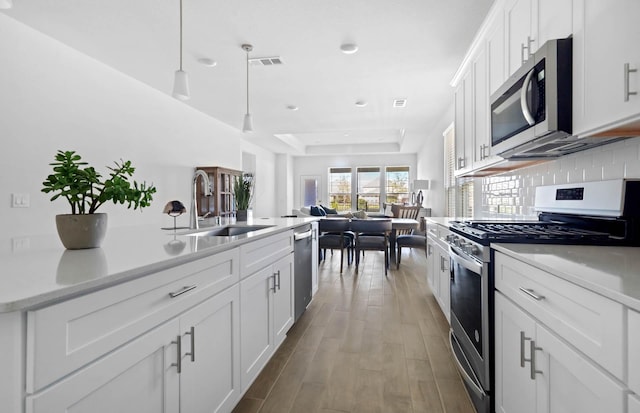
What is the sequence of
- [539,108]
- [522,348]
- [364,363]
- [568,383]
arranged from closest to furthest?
[568,383]
[522,348]
[539,108]
[364,363]

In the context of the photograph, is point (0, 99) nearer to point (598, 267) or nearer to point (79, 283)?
point (79, 283)

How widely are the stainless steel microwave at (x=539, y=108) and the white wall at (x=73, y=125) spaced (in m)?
2.98

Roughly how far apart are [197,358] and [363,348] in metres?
1.42

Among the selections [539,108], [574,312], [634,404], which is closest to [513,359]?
[574,312]

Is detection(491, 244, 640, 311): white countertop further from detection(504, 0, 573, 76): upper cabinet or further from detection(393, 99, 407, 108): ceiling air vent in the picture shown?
detection(393, 99, 407, 108): ceiling air vent

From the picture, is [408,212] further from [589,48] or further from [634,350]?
[634,350]

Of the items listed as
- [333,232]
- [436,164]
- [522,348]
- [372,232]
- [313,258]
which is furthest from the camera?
[436,164]

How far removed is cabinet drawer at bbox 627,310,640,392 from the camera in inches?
26.1

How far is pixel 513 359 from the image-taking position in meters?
1.26

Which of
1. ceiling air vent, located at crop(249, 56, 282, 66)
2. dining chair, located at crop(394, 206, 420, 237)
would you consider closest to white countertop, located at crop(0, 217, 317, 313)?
ceiling air vent, located at crop(249, 56, 282, 66)

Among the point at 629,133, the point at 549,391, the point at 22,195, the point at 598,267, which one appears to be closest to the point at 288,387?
the point at 549,391

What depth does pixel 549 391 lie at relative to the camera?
1.00m

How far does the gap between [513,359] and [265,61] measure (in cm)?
338

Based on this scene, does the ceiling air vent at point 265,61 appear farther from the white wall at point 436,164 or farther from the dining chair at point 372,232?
the white wall at point 436,164
